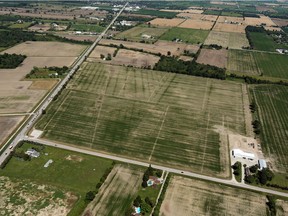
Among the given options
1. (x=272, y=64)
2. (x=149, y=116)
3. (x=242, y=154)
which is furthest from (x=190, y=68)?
(x=242, y=154)

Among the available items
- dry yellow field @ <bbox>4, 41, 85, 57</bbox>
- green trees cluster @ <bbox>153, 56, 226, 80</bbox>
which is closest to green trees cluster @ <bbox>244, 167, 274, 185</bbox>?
green trees cluster @ <bbox>153, 56, 226, 80</bbox>

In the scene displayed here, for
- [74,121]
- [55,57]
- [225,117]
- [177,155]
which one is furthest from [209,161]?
[55,57]

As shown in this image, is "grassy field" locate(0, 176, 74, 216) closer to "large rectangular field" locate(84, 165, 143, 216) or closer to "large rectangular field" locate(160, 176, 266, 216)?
"large rectangular field" locate(84, 165, 143, 216)

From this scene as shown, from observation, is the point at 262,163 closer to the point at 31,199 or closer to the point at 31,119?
the point at 31,199

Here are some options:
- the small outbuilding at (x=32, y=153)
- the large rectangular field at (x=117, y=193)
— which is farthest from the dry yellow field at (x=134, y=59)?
the large rectangular field at (x=117, y=193)

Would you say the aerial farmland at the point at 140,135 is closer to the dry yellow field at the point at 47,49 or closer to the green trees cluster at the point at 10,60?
the green trees cluster at the point at 10,60
